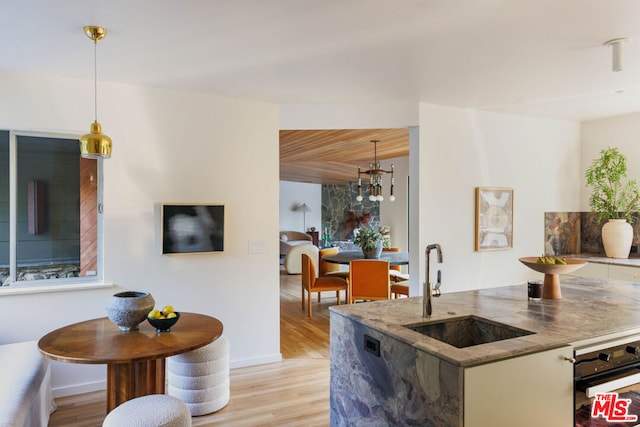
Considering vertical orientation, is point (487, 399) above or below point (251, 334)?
above

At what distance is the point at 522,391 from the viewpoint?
1611 mm

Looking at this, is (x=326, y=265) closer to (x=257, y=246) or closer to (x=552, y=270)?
(x=257, y=246)

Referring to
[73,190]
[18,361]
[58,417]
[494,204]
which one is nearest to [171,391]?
[58,417]

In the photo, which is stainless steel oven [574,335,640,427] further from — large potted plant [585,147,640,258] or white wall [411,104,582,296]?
large potted plant [585,147,640,258]

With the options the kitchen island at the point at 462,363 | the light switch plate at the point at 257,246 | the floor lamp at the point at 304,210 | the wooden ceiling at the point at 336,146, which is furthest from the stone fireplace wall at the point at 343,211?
the kitchen island at the point at 462,363

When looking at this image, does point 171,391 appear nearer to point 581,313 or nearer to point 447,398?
point 447,398

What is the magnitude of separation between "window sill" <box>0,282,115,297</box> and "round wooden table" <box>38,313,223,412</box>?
0.75m

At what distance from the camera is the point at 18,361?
260cm

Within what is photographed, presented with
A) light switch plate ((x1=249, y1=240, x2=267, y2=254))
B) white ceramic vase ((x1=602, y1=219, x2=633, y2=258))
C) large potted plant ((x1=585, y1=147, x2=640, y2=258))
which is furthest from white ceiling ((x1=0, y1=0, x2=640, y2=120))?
white ceramic vase ((x1=602, y1=219, x2=633, y2=258))

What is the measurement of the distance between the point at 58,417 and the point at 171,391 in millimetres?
750

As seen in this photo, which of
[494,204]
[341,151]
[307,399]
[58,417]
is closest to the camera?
[58,417]

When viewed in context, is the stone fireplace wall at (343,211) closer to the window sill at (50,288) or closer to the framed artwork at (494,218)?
the framed artwork at (494,218)

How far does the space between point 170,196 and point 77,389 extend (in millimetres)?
1643

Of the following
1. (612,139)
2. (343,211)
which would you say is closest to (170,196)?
(612,139)
